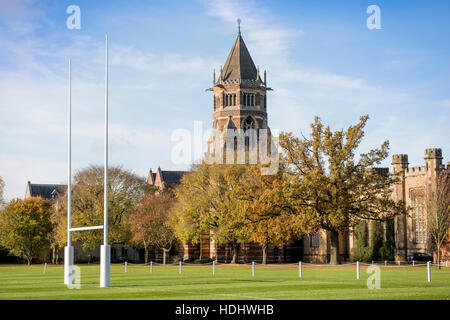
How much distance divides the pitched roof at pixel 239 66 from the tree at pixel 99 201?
27715mm

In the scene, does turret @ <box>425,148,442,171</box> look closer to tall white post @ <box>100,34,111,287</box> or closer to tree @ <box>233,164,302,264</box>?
tree @ <box>233,164,302,264</box>

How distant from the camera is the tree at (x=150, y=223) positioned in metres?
69.4

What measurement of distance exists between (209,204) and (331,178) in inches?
687

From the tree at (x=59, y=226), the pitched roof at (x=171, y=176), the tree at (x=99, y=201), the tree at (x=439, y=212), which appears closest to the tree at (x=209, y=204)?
the tree at (x=99, y=201)

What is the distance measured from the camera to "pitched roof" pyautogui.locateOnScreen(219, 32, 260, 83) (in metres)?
93.2

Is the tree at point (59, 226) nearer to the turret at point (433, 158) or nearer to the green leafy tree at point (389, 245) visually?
the green leafy tree at point (389, 245)

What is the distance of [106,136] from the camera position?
24109 mm

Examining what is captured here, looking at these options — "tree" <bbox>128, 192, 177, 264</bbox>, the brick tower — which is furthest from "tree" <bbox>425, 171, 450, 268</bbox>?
the brick tower

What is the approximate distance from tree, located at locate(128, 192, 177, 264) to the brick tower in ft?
68.2

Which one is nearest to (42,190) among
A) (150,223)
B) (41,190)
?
(41,190)
